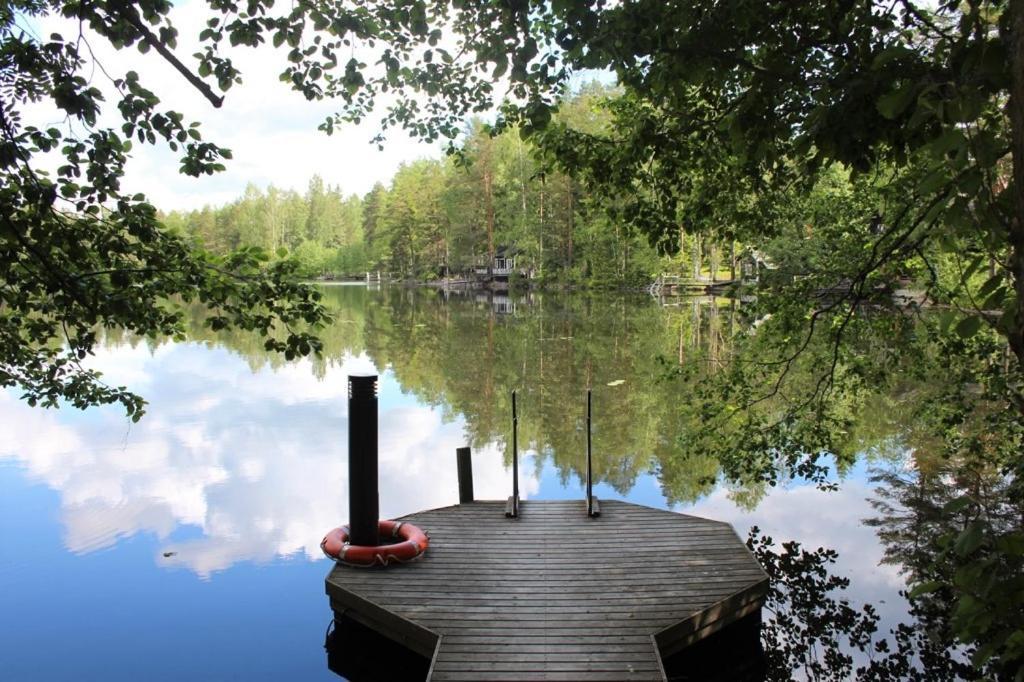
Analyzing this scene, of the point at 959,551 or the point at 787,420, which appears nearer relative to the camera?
the point at 959,551

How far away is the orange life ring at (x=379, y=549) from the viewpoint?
227 inches

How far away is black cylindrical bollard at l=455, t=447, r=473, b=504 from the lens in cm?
763

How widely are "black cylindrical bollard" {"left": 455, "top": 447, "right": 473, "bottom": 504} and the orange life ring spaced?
1.44 meters

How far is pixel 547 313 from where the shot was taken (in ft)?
113

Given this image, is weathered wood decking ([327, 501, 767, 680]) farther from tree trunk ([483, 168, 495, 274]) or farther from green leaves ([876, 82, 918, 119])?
tree trunk ([483, 168, 495, 274])

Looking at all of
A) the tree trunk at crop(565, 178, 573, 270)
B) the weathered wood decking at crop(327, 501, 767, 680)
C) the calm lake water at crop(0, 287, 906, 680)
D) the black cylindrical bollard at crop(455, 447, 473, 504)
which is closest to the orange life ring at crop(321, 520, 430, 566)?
the weathered wood decking at crop(327, 501, 767, 680)

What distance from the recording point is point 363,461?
600cm

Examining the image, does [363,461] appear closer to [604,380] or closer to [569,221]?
[604,380]

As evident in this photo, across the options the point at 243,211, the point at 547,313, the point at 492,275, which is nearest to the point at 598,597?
the point at 547,313

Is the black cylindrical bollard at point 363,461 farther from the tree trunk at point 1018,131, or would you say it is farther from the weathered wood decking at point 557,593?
the tree trunk at point 1018,131

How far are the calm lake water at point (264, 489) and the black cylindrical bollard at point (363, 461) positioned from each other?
2.50 ft

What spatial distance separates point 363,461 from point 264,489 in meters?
5.09

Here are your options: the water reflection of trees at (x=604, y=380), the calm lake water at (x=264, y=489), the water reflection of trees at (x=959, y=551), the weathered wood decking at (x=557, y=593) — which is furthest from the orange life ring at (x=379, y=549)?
the water reflection of trees at (x=959, y=551)

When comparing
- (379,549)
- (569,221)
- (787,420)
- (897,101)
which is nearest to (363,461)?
(379,549)
